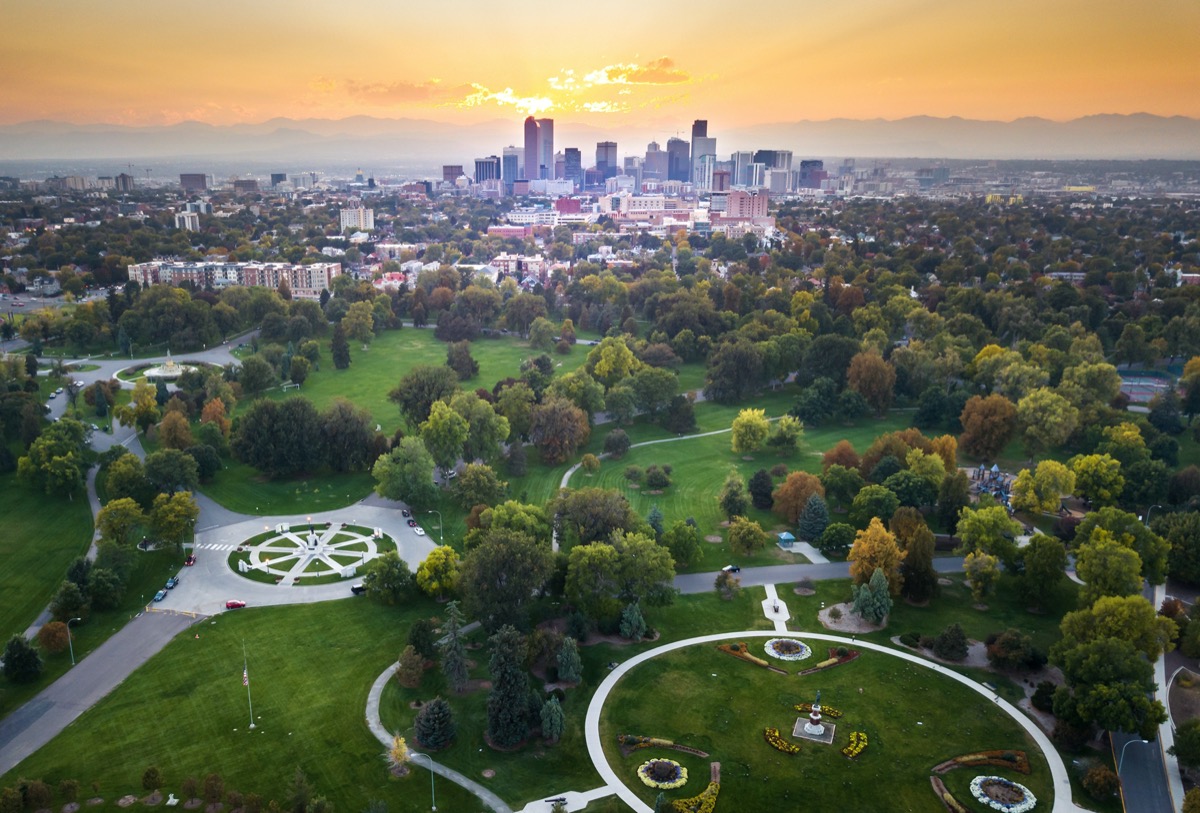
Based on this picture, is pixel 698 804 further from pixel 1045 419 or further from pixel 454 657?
pixel 1045 419

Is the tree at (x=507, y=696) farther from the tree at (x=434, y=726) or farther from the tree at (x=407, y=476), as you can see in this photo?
the tree at (x=407, y=476)

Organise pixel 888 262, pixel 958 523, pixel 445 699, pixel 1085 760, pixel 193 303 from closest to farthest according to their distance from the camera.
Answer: pixel 1085 760
pixel 445 699
pixel 958 523
pixel 193 303
pixel 888 262

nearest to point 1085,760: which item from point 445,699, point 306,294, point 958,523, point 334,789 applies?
point 958,523

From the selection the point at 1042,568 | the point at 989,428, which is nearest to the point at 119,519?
the point at 1042,568

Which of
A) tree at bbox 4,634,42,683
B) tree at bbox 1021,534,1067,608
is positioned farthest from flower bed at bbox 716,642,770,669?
tree at bbox 4,634,42,683

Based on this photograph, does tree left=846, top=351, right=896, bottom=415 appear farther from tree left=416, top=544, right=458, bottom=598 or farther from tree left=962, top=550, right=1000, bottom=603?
tree left=416, top=544, right=458, bottom=598

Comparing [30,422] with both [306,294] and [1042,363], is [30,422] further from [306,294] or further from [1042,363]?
[1042,363]
